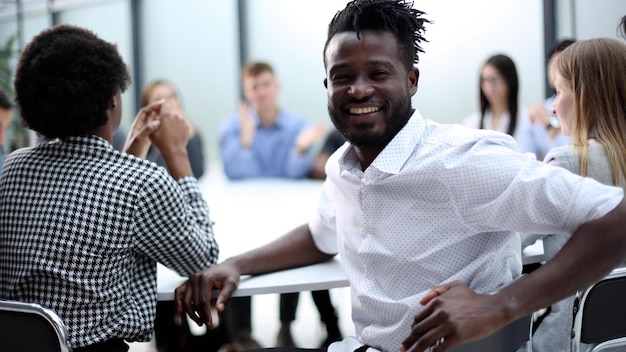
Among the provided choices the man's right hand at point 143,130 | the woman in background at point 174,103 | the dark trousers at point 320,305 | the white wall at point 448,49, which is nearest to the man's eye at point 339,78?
the man's right hand at point 143,130

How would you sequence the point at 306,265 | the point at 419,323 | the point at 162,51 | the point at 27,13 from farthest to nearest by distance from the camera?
the point at 27,13 → the point at 162,51 → the point at 306,265 → the point at 419,323

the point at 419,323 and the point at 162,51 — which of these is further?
the point at 162,51

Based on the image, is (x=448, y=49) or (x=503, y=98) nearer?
(x=503, y=98)

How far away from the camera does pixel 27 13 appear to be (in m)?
Result: 10.7

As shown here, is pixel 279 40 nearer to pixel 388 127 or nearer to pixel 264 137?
pixel 264 137

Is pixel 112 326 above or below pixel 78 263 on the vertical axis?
below

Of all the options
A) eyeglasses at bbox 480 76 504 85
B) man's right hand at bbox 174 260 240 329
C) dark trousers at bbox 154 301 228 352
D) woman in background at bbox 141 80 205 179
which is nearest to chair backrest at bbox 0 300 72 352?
man's right hand at bbox 174 260 240 329

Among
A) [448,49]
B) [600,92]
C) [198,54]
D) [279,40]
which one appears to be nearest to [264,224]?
[600,92]

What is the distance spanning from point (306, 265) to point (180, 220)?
0.40 meters

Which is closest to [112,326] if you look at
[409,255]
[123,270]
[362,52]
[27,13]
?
[123,270]

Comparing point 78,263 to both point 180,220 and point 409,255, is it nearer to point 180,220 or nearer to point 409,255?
point 180,220

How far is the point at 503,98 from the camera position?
174 inches

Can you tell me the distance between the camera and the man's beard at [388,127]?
1.55 m

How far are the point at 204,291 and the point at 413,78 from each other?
679 mm
